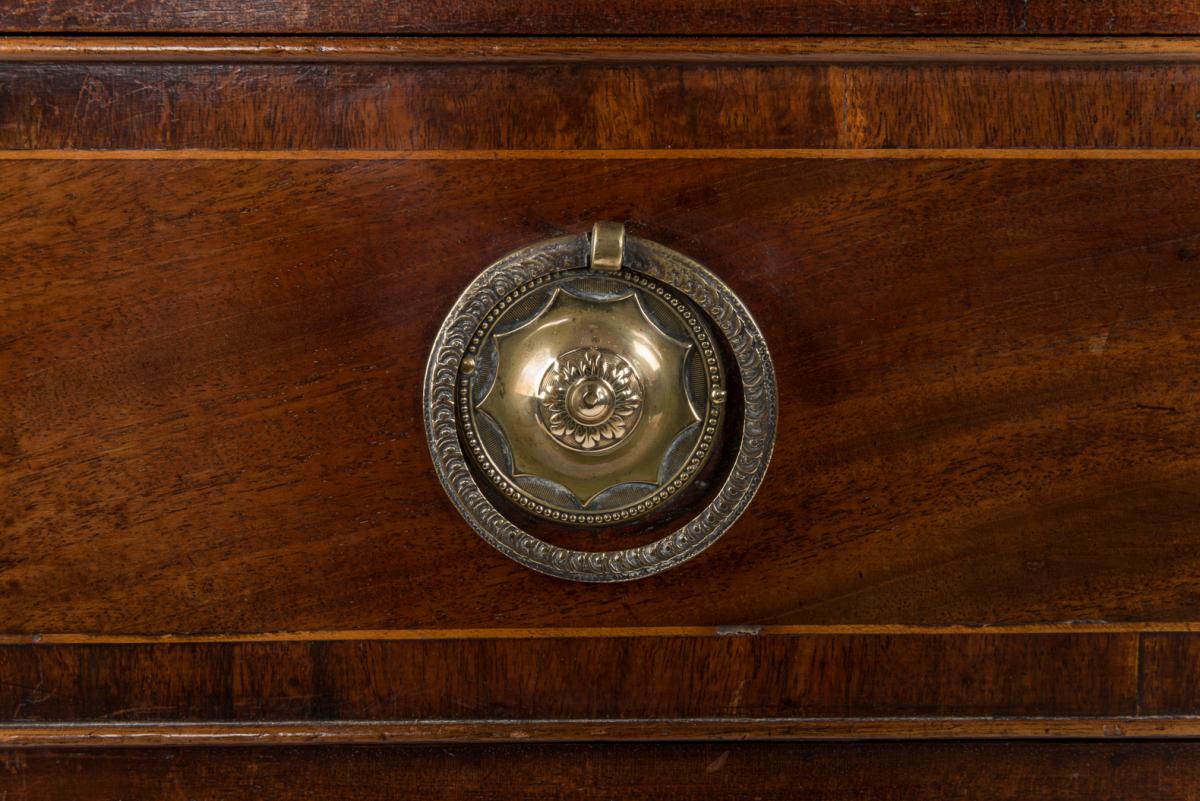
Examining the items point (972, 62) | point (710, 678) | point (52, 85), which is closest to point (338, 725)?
point (710, 678)

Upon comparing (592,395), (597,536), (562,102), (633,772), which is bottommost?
(633,772)

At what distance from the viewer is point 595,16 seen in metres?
0.63

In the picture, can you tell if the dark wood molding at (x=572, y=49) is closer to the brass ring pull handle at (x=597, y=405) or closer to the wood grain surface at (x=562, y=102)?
the wood grain surface at (x=562, y=102)

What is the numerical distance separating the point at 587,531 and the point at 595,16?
0.37 meters

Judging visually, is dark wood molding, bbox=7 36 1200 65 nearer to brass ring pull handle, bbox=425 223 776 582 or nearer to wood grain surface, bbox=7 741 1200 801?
brass ring pull handle, bbox=425 223 776 582

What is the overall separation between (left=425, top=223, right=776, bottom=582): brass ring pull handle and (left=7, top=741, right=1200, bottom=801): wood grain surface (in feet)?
0.53

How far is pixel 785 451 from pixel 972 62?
31 cm

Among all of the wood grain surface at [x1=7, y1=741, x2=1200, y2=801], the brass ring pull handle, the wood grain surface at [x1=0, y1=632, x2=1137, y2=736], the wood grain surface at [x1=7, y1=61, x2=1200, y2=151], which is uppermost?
the wood grain surface at [x1=7, y1=61, x2=1200, y2=151]

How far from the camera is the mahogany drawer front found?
65cm

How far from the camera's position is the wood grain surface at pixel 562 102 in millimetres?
645

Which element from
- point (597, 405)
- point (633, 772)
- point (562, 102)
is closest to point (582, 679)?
point (633, 772)

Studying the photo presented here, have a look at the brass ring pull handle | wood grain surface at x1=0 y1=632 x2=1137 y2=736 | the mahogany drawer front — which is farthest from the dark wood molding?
wood grain surface at x1=0 y1=632 x2=1137 y2=736

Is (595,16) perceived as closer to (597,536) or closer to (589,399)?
(589,399)

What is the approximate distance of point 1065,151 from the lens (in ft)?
2.19
